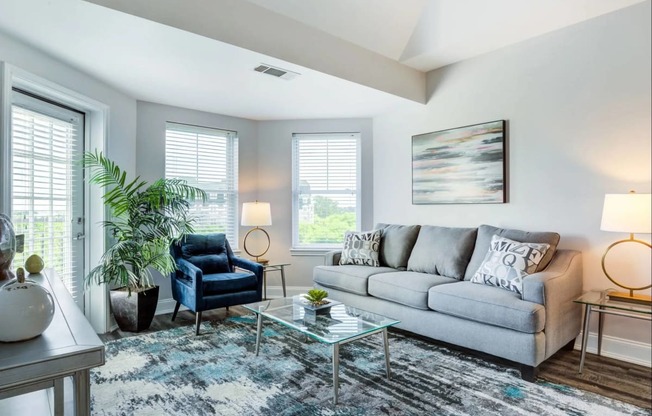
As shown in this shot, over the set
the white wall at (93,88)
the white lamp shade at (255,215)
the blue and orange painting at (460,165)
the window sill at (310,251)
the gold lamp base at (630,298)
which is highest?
the white wall at (93,88)

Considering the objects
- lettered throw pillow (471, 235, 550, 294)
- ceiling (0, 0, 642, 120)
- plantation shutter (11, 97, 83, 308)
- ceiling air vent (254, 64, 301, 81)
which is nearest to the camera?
ceiling (0, 0, 642, 120)

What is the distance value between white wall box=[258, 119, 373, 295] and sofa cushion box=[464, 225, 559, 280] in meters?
1.61

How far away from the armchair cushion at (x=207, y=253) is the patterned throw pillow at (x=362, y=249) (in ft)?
4.15

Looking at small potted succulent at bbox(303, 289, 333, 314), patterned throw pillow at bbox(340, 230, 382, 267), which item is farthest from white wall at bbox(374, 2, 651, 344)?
small potted succulent at bbox(303, 289, 333, 314)

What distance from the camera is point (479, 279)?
2920 millimetres

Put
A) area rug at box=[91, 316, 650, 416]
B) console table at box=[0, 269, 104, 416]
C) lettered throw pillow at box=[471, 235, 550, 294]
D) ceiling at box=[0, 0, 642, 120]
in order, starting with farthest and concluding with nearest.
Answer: lettered throw pillow at box=[471, 235, 550, 294] < ceiling at box=[0, 0, 642, 120] < area rug at box=[91, 316, 650, 416] < console table at box=[0, 269, 104, 416]

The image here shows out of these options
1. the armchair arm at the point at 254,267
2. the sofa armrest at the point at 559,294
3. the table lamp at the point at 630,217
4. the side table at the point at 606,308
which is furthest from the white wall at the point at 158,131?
the table lamp at the point at 630,217

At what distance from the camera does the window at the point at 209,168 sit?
14.1 feet

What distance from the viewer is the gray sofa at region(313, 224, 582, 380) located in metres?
2.38

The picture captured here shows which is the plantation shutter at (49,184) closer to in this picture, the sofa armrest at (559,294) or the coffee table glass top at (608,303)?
the sofa armrest at (559,294)

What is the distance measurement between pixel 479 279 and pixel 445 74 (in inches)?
84.9

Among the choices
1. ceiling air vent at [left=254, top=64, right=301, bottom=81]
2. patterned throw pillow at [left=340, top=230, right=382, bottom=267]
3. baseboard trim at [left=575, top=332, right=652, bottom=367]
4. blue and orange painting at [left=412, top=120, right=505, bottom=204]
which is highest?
ceiling air vent at [left=254, top=64, right=301, bottom=81]

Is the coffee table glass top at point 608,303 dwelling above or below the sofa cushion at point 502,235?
below

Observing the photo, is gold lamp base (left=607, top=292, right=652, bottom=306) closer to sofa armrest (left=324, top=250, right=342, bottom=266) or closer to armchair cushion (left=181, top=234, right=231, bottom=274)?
sofa armrest (left=324, top=250, right=342, bottom=266)
